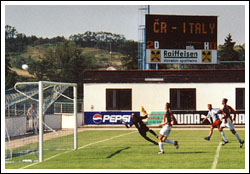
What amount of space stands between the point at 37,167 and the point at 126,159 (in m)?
3.17

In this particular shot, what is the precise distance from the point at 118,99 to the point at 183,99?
531cm

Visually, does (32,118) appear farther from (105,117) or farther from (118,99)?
(118,99)

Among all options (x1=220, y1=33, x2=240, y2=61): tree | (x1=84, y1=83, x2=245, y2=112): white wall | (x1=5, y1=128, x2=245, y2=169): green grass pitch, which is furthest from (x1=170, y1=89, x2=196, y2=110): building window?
(x1=220, y1=33, x2=240, y2=61): tree

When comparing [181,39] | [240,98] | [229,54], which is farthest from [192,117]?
[229,54]

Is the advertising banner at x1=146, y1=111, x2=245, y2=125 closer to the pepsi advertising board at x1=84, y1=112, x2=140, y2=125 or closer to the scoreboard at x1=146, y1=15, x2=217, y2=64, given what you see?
the pepsi advertising board at x1=84, y1=112, x2=140, y2=125

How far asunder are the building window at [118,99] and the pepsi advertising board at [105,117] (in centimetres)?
73

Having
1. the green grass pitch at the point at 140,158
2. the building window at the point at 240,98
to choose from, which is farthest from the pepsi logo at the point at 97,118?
the green grass pitch at the point at 140,158

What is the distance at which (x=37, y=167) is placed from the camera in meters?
15.9

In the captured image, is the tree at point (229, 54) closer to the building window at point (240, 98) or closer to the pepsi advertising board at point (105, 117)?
the building window at point (240, 98)

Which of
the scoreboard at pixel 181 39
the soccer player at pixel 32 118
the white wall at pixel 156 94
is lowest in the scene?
the soccer player at pixel 32 118

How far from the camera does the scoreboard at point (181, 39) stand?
140 feet

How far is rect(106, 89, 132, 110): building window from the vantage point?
141 ft

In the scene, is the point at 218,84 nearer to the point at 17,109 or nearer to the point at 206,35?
the point at 206,35

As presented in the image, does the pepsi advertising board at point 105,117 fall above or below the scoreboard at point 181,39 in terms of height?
below
